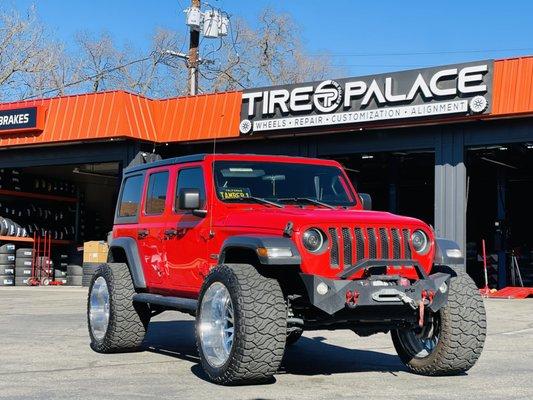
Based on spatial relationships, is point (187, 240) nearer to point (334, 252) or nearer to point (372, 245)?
point (334, 252)

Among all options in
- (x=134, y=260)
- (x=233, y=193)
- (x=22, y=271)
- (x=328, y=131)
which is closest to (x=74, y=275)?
(x=22, y=271)

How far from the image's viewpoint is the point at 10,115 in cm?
2672

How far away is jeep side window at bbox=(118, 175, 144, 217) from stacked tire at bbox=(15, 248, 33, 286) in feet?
70.7

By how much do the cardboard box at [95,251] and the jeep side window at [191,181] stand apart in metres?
18.6

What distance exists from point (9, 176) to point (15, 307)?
43.8 feet

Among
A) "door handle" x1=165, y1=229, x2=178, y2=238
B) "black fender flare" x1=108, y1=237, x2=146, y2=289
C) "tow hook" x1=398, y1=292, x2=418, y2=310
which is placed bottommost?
"tow hook" x1=398, y1=292, x2=418, y2=310

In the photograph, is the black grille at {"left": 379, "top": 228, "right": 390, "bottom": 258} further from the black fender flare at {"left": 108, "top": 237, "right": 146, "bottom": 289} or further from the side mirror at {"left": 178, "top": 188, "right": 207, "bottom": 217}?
→ the black fender flare at {"left": 108, "top": 237, "right": 146, "bottom": 289}

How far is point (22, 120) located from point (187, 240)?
19191mm

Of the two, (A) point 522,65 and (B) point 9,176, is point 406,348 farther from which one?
(B) point 9,176

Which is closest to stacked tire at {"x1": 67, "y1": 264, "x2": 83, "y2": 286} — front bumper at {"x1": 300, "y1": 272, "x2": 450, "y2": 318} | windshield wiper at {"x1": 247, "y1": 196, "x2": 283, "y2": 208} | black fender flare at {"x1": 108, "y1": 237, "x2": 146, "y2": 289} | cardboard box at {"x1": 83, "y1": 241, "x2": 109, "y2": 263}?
cardboard box at {"x1": 83, "y1": 241, "x2": 109, "y2": 263}

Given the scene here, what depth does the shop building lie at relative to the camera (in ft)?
64.1

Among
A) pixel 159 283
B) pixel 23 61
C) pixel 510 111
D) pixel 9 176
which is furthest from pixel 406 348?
pixel 23 61

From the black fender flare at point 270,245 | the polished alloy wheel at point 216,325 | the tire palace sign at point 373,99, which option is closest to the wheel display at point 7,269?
the tire palace sign at point 373,99

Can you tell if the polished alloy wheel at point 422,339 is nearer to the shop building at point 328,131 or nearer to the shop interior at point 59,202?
the shop building at point 328,131
